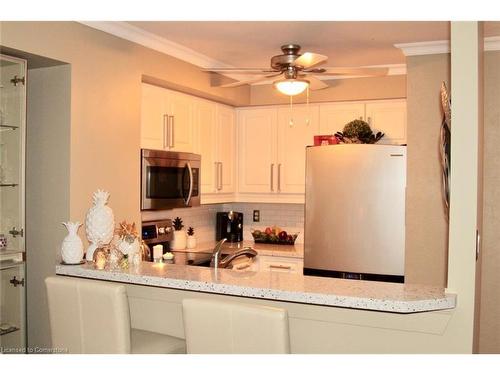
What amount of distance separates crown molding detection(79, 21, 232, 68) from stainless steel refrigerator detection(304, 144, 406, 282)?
1.18 m

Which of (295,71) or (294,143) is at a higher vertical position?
(295,71)

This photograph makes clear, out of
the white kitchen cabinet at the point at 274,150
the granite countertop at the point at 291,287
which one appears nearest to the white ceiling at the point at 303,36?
the white kitchen cabinet at the point at 274,150

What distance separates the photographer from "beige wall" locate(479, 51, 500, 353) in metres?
3.76

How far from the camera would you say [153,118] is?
157 inches

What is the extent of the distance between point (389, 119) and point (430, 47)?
3.12 ft

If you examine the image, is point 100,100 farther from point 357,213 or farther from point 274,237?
point 274,237

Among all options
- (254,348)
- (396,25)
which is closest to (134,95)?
(396,25)

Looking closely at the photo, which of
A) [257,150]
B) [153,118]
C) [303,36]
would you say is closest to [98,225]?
[153,118]

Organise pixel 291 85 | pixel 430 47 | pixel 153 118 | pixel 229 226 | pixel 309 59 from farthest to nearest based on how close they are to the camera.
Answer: pixel 229 226
pixel 153 118
pixel 430 47
pixel 291 85
pixel 309 59

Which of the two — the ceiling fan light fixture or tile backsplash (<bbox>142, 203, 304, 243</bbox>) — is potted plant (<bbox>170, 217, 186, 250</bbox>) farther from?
the ceiling fan light fixture

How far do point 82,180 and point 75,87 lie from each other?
557 millimetres

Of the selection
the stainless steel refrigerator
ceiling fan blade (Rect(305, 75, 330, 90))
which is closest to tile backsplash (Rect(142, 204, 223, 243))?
the stainless steel refrigerator

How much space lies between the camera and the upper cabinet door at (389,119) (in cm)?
464

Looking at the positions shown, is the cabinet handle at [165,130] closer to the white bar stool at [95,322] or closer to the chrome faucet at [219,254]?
the chrome faucet at [219,254]
